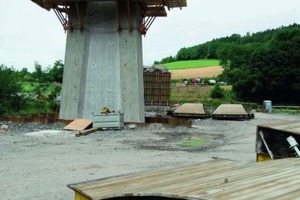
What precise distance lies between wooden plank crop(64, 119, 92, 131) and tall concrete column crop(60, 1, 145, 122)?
2171 mm

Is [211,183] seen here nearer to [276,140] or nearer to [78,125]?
[276,140]

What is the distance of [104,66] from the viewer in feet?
87.7

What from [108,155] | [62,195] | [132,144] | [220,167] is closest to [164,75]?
[132,144]

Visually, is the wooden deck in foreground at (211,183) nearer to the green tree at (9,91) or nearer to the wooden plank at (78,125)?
the wooden plank at (78,125)

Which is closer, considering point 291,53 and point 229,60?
point 291,53

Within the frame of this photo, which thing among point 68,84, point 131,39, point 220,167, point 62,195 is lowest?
point 62,195

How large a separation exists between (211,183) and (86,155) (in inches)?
421

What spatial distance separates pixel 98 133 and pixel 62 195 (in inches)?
532

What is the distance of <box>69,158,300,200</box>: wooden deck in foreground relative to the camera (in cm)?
371

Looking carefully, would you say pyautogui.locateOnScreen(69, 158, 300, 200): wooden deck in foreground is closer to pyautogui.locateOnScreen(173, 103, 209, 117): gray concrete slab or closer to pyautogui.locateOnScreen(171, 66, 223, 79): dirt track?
pyautogui.locateOnScreen(173, 103, 209, 117): gray concrete slab

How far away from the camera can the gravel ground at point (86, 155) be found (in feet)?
32.3

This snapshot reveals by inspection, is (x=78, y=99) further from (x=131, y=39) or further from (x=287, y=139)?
(x=287, y=139)

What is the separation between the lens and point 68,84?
27.2m

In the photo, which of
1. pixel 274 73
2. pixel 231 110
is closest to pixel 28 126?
pixel 231 110
